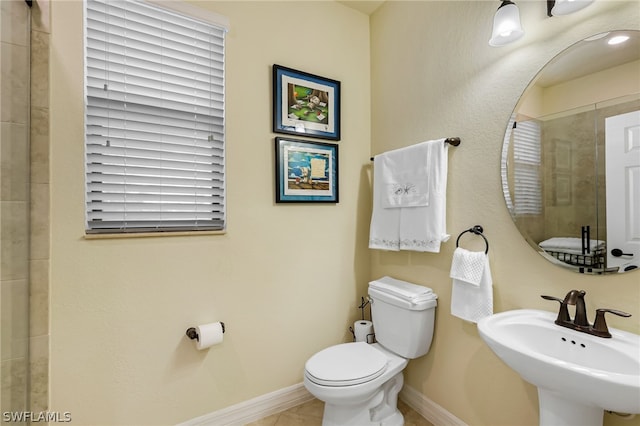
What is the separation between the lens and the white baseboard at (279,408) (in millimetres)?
1747

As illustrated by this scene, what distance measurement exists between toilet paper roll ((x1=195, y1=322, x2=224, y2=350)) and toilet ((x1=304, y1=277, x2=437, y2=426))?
1.65 ft

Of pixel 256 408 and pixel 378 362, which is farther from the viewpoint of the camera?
pixel 256 408

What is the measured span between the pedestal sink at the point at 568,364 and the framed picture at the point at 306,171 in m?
1.23

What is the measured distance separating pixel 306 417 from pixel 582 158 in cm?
198

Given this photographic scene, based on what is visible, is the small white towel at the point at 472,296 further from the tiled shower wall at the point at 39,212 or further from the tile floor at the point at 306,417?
the tiled shower wall at the point at 39,212

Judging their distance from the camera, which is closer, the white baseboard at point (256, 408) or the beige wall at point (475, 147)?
the beige wall at point (475, 147)

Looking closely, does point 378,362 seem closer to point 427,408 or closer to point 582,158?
point 427,408

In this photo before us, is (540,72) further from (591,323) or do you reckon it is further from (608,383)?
(608,383)

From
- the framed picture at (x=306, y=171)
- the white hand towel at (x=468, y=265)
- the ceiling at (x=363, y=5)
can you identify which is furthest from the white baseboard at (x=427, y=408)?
the ceiling at (x=363, y=5)

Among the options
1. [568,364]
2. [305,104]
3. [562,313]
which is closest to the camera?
[568,364]

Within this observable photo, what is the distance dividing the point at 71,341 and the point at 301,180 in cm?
144

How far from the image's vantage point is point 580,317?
117cm

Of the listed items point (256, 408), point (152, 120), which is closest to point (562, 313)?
point (256, 408)

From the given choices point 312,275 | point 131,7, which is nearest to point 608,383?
point 312,275
